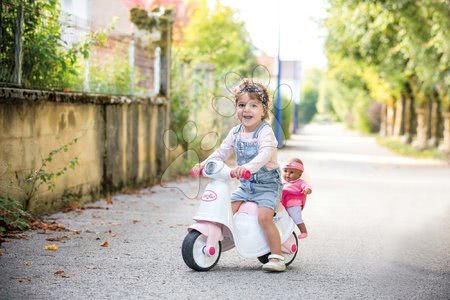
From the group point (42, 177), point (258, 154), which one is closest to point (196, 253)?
point (258, 154)

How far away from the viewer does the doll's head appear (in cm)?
626

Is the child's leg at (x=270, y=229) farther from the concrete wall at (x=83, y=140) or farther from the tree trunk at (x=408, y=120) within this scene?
the tree trunk at (x=408, y=120)

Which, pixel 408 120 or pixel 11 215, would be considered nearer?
pixel 11 215

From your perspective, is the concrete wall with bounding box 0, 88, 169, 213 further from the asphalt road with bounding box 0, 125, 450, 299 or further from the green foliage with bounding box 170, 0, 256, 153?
the green foliage with bounding box 170, 0, 256, 153

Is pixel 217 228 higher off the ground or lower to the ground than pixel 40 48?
lower

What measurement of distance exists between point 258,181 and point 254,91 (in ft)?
2.38

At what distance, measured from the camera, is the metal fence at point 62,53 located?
8367mm

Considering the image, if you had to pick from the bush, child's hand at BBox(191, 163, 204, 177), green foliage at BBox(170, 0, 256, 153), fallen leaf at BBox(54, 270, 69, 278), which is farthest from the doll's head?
the bush

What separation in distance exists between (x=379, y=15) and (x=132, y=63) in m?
11.7

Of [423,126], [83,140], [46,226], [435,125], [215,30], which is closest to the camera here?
[46,226]

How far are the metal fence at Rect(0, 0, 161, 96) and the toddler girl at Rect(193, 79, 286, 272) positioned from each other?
10.8ft

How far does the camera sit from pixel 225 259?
6543 mm

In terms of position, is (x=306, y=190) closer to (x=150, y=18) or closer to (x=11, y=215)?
(x=11, y=215)

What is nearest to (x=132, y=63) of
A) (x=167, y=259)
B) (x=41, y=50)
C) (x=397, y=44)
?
(x=41, y=50)
